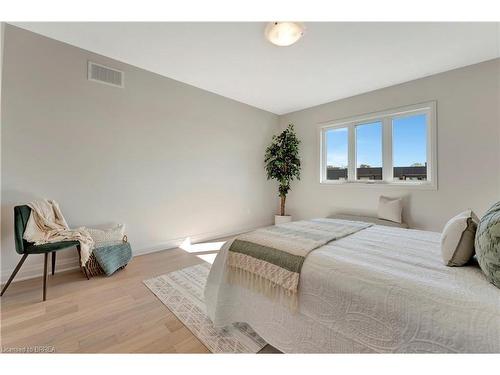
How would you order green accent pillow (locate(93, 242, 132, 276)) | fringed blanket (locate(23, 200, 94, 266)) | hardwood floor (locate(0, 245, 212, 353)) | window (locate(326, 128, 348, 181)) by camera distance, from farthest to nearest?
window (locate(326, 128, 348, 181)), green accent pillow (locate(93, 242, 132, 276)), fringed blanket (locate(23, 200, 94, 266)), hardwood floor (locate(0, 245, 212, 353))

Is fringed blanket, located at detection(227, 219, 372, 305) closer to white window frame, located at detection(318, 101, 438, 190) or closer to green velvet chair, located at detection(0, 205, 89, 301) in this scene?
green velvet chair, located at detection(0, 205, 89, 301)

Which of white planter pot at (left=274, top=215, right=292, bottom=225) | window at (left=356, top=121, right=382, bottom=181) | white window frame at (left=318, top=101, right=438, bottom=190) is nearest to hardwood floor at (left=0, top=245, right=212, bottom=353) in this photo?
white planter pot at (left=274, top=215, right=292, bottom=225)

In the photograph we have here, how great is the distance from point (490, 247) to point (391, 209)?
2.53 meters

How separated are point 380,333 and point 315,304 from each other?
296mm

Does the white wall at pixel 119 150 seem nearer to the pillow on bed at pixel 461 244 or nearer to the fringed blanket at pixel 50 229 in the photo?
the fringed blanket at pixel 50 229

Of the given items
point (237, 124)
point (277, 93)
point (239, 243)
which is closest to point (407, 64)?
point (277, 93)

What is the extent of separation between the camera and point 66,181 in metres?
2.35

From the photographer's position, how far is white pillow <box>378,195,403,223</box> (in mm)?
3100

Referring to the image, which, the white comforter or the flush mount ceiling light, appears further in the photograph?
the flush mount ceiling light

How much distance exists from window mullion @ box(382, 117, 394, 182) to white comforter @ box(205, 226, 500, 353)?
2.27 m

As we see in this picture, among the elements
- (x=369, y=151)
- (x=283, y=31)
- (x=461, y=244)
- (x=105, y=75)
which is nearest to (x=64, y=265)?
(x=105, y=75)

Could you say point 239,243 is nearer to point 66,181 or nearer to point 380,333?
point 380,333

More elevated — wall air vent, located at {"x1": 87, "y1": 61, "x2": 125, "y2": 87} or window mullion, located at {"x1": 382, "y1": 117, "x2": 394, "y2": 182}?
wall air vent, located at {"x1": 87, "y1": 61, "x2": 125, "y2": 87}
